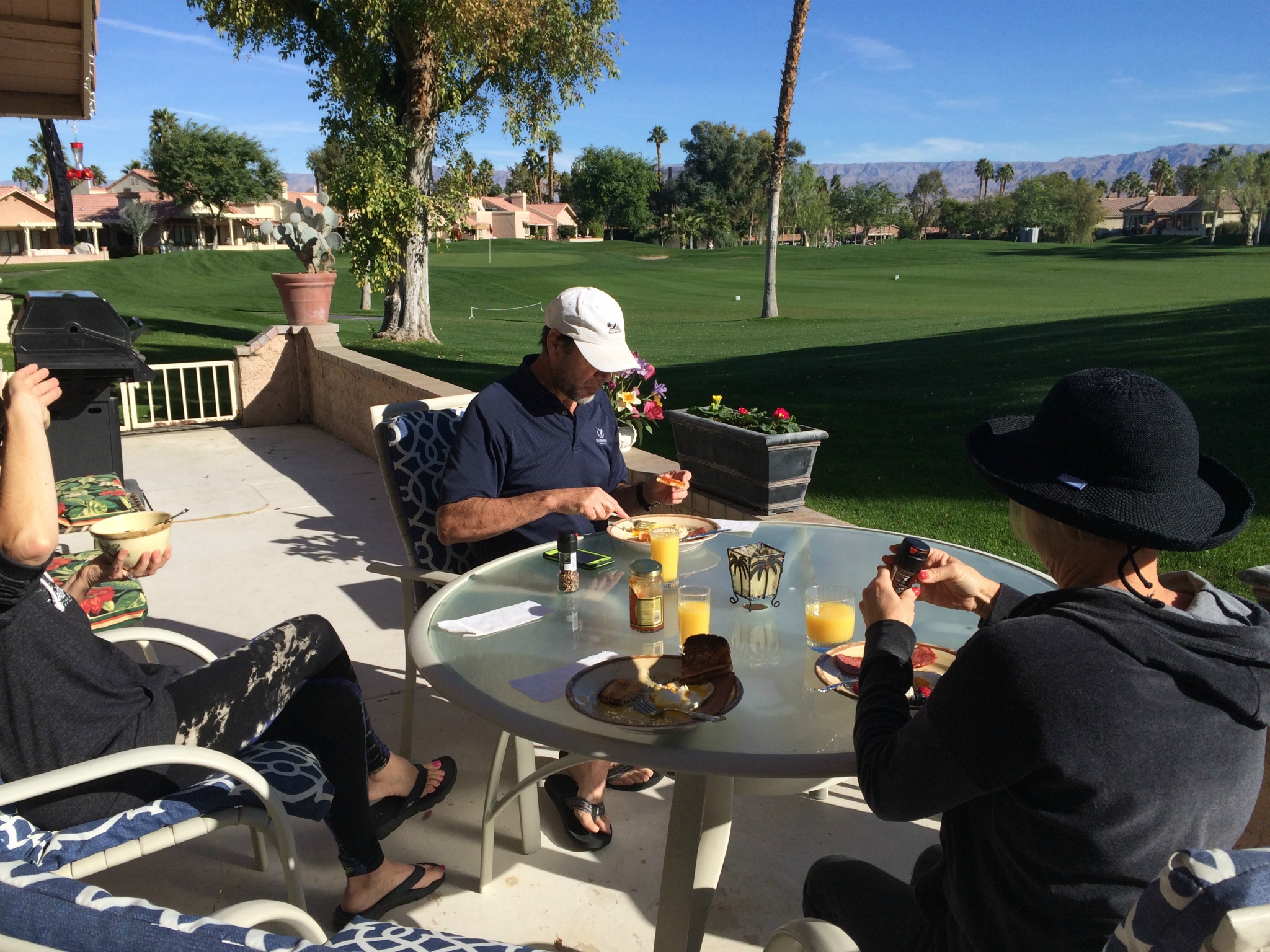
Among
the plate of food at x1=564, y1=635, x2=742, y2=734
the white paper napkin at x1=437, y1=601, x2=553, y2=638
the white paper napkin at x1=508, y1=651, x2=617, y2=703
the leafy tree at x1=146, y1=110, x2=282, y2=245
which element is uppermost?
the leafy tree at x1=146, y1=110, x2=282, y2=245

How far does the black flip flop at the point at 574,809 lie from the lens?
281 centimetres

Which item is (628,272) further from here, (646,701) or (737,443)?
(646,701)

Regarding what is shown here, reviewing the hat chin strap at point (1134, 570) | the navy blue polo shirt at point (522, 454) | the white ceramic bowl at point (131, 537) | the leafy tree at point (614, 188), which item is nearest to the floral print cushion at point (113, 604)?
the white ceramic bowl at point (131, 537)

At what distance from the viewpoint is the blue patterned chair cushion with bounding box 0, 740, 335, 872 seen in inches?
68.0

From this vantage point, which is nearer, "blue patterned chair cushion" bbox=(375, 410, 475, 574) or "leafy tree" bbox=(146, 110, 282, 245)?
"blue patterned chair cushion" bbox=(375, 410, 475, 574)

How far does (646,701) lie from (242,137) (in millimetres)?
65685

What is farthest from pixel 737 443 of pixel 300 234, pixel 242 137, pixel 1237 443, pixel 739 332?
pixel 242 137

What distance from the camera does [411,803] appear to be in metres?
2.72

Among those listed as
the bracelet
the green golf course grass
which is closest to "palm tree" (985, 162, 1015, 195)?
the green golf course grass

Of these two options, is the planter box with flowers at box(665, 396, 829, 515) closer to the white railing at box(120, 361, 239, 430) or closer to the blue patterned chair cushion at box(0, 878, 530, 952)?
the blue patterned chair cushion at box(0, 878, 530, 952)

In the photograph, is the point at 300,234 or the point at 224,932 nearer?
the point at 224,932

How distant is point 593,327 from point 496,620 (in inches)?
44.6

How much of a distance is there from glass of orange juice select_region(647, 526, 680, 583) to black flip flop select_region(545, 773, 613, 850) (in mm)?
751

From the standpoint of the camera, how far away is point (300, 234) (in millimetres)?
10758
